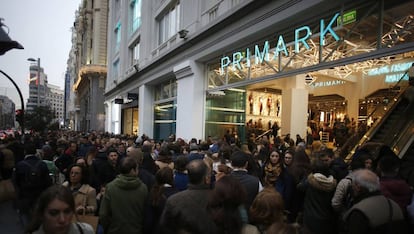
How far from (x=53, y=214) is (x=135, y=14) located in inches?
1124

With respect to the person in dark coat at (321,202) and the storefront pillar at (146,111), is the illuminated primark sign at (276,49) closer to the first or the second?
the person in dark coat at (321,202)

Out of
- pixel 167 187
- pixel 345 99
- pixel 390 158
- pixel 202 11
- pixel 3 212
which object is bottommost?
pixel 3 212

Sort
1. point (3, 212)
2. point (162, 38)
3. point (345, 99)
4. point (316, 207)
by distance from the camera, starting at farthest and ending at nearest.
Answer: point (345, 99) → point (162, 38) → point (3, 212) → point (316, 207)

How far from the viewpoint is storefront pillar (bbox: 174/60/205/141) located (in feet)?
51.7

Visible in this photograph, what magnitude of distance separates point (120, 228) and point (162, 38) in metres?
19.0

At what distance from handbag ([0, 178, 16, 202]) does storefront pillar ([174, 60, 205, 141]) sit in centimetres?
992

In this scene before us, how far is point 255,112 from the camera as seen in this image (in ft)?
63.9

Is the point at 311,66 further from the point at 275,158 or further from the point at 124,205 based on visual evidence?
the point at 124,205

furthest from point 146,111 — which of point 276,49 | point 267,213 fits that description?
point 267,213

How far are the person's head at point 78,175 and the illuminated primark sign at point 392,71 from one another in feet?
58.0

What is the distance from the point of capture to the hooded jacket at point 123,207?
390 cm

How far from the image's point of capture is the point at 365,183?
330cm

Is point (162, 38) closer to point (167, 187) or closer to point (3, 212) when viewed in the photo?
point (3, 212)

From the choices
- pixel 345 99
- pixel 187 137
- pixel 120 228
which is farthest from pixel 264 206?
pixel 345 99
